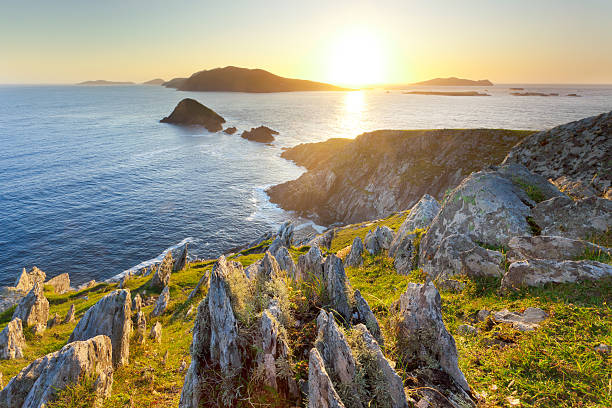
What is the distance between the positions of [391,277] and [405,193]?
5373 centimetres

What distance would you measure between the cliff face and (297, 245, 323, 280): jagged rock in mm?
56683

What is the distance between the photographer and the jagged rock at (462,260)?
11133 millimetres

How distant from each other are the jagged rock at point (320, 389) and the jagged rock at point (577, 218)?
44.2 feet

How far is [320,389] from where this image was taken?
4.65 m

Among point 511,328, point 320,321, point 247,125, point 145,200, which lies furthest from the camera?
point 247,125

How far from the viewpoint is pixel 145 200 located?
7175cm

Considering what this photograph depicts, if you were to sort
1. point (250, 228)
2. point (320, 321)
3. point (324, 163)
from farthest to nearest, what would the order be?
point (324, 163) < point (250, 228) < point (320, 321)

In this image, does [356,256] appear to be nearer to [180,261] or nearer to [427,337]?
[427,337]

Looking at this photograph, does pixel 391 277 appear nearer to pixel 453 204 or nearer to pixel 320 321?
pixel 453 204

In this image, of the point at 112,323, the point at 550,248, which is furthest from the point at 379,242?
the point at 112,323

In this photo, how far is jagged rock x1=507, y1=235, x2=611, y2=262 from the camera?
9.90 m

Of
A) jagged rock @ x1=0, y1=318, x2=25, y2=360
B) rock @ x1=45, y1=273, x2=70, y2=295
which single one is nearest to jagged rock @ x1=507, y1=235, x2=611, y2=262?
jagged rock @ x1=0, y1=318, x2=25, y2=360

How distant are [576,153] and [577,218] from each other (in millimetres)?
15137

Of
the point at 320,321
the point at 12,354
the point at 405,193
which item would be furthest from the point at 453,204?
the point at 405,193
